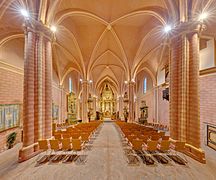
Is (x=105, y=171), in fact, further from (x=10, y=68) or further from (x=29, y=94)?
(x=10, y=68)

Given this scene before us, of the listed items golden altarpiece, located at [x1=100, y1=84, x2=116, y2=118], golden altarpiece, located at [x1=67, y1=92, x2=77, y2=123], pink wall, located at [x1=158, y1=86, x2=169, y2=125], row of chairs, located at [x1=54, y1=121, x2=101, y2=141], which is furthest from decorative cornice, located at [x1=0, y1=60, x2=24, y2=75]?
golden altarpiece, located at [x1=100, y1=84, x2=116, y2=118]

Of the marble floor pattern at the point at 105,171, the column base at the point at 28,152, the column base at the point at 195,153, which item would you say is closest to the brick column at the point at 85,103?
the column base at the point at 28,152

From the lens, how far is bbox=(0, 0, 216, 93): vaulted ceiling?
23.1 ft

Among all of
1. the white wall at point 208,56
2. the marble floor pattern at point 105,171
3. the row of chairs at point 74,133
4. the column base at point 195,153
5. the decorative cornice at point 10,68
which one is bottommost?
the marble floor pattern at point 105,171

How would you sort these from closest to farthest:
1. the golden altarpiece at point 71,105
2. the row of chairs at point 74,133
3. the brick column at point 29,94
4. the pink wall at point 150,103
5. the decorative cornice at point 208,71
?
the brick column at point 29,94 < the row of chairs at point 74,133 < the decorative cornice at point 208,71 < the golden altarpiece at point 71,105 < the pink wall at point 150,103

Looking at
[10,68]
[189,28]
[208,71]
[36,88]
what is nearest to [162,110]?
[208,71]

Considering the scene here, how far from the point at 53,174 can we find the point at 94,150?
2591 millimetres

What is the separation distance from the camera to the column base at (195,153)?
17.6 feet

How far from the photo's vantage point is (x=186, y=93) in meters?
6.12

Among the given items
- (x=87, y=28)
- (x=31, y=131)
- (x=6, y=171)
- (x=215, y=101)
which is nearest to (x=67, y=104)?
(x=87, y=28)

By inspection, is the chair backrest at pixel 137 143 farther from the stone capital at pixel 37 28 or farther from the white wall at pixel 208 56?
the white wall at pixel 208 56

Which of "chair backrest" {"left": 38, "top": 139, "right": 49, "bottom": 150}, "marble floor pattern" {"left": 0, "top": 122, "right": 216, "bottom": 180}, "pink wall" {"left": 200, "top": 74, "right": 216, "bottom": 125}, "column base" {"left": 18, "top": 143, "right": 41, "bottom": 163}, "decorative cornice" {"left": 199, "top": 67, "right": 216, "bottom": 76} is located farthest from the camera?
"decorative cornice" {"left": 199, "top": 67, "right": 216, "bottom": 76}

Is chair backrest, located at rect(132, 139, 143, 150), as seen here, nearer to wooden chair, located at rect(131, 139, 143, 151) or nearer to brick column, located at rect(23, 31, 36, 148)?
wooden chair, located at rect(131, 139, 143, 151)

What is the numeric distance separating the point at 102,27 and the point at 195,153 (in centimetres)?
1216
